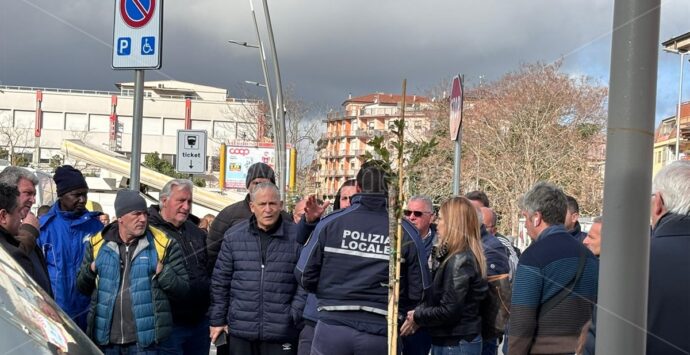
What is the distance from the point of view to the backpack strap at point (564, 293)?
500 cm

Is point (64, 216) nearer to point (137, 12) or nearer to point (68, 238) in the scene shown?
point (68, 238)

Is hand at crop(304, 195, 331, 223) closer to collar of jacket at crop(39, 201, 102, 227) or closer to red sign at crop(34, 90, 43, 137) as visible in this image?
collar of jacket at crop(39, 201, 102, 227)

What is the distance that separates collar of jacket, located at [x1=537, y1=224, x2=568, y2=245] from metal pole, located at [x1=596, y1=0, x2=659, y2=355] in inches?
68.5

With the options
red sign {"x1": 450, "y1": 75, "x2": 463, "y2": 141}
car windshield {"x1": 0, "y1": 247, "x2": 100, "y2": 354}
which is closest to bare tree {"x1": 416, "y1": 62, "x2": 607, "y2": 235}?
red sign {"x1": 450, "y1": 75, "x2": 463, "y2": 141}

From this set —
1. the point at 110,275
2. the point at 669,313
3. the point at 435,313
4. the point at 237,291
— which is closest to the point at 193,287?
the point at 237,291

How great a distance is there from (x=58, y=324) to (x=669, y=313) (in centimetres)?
270

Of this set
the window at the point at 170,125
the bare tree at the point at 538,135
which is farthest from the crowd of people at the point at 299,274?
the window at the point at 170,125

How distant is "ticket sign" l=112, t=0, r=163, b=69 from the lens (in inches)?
272

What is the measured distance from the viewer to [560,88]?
26219 mm

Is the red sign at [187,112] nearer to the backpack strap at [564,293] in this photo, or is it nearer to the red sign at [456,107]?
the red sign at [456,107]

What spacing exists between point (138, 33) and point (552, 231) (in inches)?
141

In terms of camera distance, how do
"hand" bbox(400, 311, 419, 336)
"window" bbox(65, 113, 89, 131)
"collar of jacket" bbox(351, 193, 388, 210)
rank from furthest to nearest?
"window" bbox(65, 113, 89, 131) < "hand" bbox(400, 311, 419, 336) < "collar of jacket" bbox(351, 193, 388, 210)

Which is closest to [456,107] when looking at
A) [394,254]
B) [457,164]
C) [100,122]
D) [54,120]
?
[457,164]

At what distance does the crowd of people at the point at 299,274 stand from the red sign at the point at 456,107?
98cm
